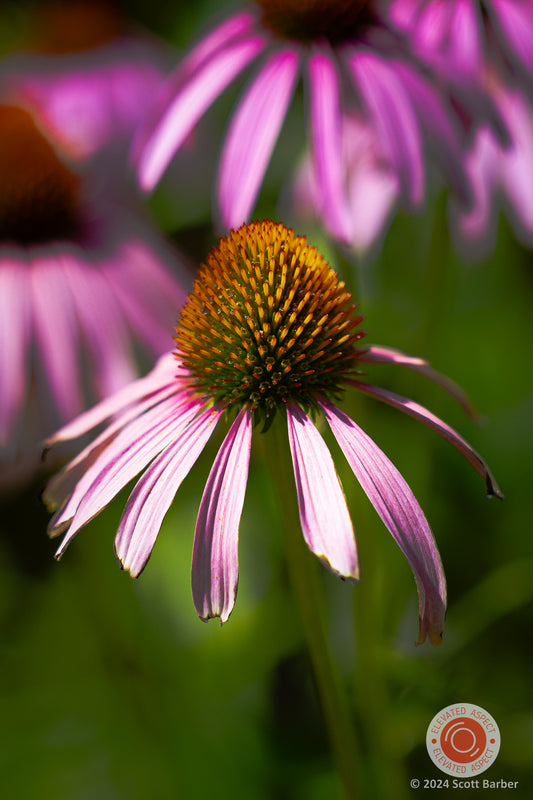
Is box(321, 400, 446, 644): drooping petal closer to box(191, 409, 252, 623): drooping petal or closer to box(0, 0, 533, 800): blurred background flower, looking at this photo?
box(191, 409, 252, 623): drooping petal

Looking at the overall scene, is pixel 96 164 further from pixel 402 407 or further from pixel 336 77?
pixel 402 407

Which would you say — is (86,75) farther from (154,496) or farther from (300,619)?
(154,496)

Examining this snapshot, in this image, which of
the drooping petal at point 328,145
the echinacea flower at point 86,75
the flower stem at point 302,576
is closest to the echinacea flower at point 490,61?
the drooping petal at point 328,145

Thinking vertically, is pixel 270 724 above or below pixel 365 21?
below

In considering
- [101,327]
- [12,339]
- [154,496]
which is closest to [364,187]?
[101,327]

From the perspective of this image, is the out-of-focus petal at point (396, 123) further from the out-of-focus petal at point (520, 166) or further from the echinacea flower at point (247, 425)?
the out-of-focus petal at point (520, 166)

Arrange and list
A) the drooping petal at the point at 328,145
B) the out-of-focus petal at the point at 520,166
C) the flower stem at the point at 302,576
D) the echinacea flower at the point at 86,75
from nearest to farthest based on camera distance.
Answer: the flower stem at the point at 302,576
the drooping petal at the point at 328,145
the out-of-focus petal at the point at 520,166
the echinacea flower at the point at 86,75

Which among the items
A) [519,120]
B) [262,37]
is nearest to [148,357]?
[262,37]
